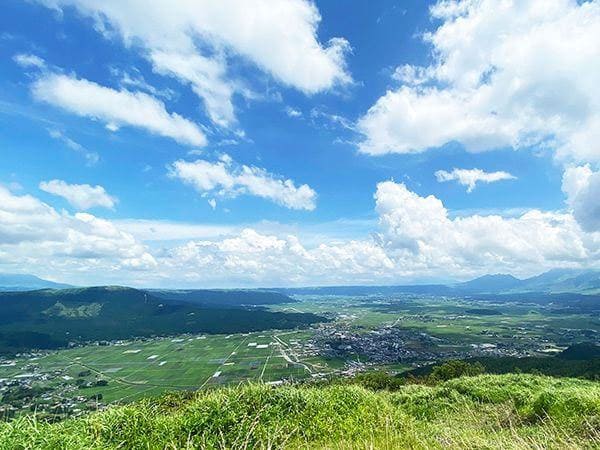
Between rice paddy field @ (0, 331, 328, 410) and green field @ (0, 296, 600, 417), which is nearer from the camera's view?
green field @ (0, 296, 600, 417)

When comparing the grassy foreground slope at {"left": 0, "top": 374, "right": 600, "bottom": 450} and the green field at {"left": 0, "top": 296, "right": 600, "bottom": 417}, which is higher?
the grassy foreground slope at {"left": 0, "top": 374, "right": 600, "bottom": 450}

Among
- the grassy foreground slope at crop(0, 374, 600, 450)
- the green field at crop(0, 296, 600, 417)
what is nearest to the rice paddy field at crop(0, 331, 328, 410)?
the green field at crop(0, 296, 600, 417)

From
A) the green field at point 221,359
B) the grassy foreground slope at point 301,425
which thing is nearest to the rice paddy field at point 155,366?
the green field at point 221,359

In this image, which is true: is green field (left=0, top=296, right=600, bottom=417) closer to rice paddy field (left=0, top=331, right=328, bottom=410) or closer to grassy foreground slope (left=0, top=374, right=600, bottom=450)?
rice paddy field (left=0, top=331, right=328, bottom=410)

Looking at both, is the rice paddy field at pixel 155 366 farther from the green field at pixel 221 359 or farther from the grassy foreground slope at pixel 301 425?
the grassy foreground slope at pixel 301 425

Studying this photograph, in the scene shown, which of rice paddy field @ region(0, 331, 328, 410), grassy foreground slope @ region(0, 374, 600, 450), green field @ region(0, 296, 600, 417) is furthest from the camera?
rice paddy field @ region(0, 331, 328, 410)

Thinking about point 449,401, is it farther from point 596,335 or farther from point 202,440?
point 596,335

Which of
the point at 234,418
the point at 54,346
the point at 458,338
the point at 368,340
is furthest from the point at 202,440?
the point at 54,346

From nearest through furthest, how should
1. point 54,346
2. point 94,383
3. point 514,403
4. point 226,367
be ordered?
point 514,403 → point 94,383 → point 226,367 → point 54,346
